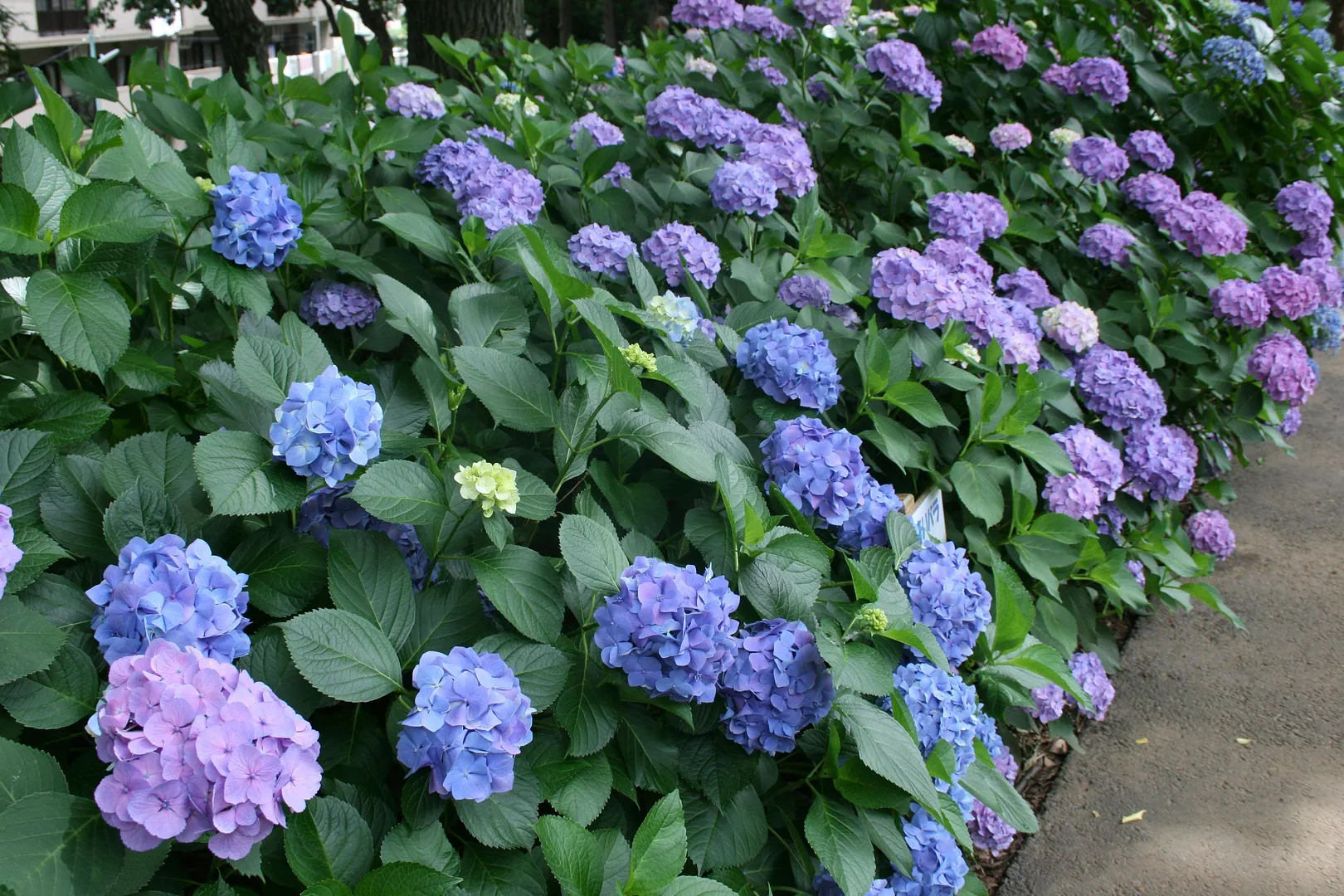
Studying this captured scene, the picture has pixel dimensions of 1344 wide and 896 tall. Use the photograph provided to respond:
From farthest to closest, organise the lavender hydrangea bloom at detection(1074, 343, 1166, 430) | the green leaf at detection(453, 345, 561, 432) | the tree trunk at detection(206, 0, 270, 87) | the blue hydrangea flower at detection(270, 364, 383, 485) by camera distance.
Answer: the tree trunk at detection(206, 0, 270, 87)
the lavender hydrangea bloom at detection(1074, 343, 1166, 430)
the green leaf at detection(453, 345, 561, 432)
the blue hydrangea flower at detection(270, 364, 383, 485)

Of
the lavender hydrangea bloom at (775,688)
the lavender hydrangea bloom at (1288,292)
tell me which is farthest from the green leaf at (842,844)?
the lavender hydrangea bloom at (1288,292)

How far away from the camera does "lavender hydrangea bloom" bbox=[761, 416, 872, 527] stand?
1.67 m

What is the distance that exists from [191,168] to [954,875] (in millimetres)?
2003

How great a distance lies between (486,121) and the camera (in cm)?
288

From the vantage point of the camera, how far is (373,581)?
1288 mm

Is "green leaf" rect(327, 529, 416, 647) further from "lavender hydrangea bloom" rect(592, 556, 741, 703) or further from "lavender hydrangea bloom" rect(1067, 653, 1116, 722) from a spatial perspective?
"lavender hydrangea bloom" rect(1067, 653, 1116, 722)

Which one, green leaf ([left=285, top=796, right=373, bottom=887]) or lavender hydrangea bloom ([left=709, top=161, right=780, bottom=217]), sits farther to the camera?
lavender hydrangea bloom ([left=709, top=161, right=780, bottom=217])

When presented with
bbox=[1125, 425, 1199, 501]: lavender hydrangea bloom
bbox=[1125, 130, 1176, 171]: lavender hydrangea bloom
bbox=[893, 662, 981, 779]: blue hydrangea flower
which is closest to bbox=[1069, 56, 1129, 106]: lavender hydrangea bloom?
bbox=[1125, 130, 1176, 171]: lavender hydrangea bloom

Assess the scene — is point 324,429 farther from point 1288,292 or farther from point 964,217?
point 1288,292

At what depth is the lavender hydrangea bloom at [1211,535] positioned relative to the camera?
3361mm

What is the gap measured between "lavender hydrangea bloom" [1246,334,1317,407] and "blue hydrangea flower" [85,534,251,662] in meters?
3.33

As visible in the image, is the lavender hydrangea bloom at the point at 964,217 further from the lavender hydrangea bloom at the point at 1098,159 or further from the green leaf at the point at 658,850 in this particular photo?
the green leaf at the point at 658,850

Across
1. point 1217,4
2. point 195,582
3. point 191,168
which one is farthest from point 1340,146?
point 195,582

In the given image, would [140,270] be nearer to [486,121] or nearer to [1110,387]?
[486,121]
